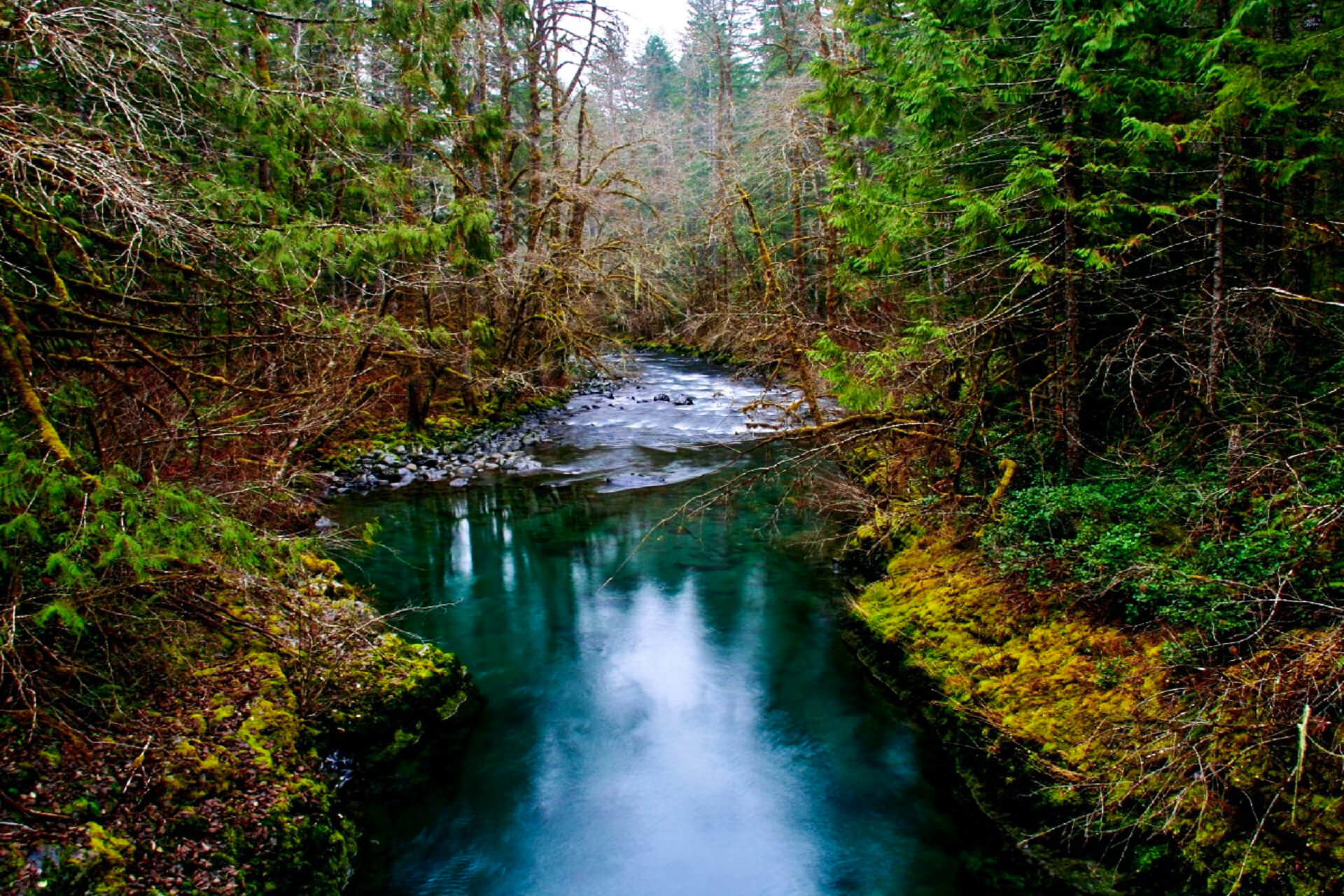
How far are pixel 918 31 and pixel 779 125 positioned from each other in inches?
293

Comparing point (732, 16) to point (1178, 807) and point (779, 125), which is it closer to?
point (779, 125)

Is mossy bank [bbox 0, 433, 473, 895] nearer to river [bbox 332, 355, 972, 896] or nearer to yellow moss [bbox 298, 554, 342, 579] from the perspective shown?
river [bbox 332, 355, 972, 896]

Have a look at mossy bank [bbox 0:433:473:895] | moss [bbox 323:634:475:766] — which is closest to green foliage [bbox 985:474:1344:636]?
moss [bbox 323:634:475:766]

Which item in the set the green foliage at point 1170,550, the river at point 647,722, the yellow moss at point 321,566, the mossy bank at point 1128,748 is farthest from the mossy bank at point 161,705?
the green foliage at point 1170,550

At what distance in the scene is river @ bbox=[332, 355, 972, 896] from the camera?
5.61 meters

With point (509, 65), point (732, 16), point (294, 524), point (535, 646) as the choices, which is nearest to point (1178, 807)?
point (535, 646)

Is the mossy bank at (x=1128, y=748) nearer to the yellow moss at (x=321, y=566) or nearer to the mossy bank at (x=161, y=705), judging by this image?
the mossy bank at (x=161, y=705)

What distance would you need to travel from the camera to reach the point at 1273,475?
529 cm

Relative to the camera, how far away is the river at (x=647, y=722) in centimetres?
561

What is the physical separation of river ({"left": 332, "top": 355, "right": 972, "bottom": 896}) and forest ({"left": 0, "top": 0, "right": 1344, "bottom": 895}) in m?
0.73

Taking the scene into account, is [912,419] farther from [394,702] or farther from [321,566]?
[321,566]

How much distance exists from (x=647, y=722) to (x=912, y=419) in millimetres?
4477

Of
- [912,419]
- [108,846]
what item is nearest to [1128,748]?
[912,419]

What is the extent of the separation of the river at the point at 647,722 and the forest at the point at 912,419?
727mm
